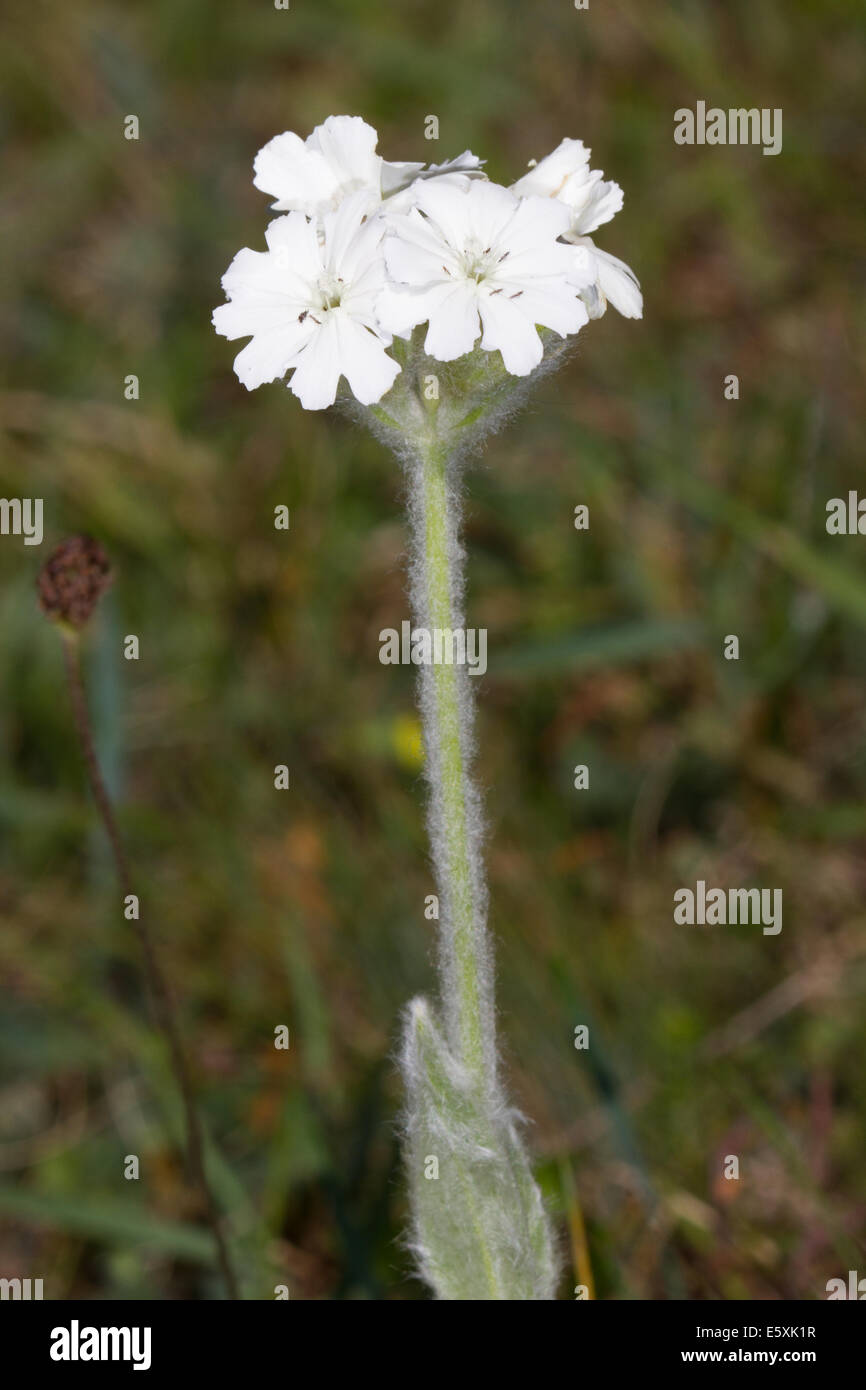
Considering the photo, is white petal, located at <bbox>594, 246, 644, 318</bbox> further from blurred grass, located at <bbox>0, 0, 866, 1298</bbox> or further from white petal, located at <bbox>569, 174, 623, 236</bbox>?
blurred grass, located at <bbox>0, 0, 866, 1298</bbox>

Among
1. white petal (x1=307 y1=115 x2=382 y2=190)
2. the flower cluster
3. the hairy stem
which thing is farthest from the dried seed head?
white petal (x1=307 y1=115 x2=382 y2=190)

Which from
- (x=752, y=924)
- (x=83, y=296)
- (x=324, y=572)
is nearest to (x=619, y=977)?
(x=752, y=924)

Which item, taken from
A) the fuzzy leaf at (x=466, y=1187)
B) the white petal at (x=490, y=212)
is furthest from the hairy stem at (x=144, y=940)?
the white petal at (x=490, y=212)

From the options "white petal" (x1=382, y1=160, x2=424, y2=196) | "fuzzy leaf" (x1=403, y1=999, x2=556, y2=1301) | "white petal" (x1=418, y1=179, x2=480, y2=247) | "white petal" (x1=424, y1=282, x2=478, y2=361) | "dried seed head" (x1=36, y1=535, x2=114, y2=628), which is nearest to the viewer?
"white petal" (x1=424, y1=282, x2=478, y2=361)

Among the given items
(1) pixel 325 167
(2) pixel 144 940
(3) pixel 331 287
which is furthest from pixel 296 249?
(2) pixel 144 940

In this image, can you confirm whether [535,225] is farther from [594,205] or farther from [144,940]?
[144,940]

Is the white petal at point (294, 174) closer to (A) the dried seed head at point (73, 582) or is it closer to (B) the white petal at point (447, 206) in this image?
(B) the white petal at point (447, 206)

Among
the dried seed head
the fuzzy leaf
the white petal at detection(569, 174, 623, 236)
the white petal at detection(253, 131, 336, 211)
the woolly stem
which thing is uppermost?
the white petal at detection(253, 131, 336, 211)
